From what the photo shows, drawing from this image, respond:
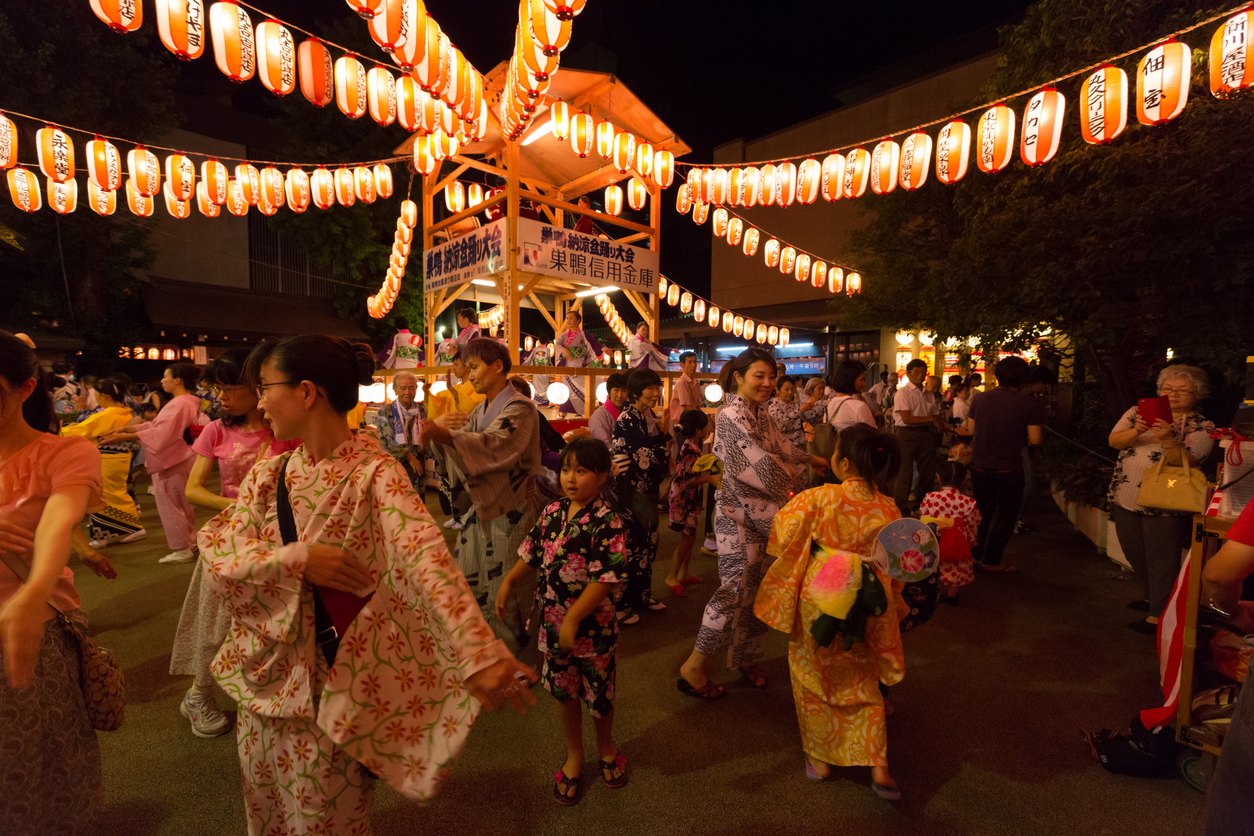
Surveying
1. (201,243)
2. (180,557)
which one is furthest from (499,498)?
(201,243)

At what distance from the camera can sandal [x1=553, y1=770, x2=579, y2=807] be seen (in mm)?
2322

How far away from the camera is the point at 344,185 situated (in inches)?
364

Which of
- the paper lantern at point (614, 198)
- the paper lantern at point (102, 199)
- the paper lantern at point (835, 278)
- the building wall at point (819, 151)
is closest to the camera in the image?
the paper lantern at point (102, 199)

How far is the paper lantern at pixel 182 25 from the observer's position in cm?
487

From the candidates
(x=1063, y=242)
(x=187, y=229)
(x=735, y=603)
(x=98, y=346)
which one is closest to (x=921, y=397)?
(x=1063, y=242)

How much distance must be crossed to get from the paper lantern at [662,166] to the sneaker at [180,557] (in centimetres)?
720

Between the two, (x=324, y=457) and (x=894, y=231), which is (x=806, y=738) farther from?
(x=894, y=231)

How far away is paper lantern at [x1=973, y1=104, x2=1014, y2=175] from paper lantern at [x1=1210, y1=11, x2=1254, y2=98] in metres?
1.75

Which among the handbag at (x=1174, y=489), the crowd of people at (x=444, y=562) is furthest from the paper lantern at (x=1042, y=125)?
the handbag at (x=1174, y=489)

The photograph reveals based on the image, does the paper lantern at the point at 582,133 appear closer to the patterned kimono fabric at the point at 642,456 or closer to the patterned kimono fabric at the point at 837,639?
the patterned kimono fabric at the point at 642,456

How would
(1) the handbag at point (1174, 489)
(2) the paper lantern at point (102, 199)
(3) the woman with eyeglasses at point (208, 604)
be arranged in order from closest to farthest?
(3) the woman with eyeglasses at point (208, 604) → (1) the handbag at point (1174, 489) → (2) the paper lantern at point (102, 199)

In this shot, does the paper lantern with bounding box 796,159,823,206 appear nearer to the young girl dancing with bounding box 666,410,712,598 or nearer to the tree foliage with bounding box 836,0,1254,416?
the tree foliage with bounding box 836,0,1254,416

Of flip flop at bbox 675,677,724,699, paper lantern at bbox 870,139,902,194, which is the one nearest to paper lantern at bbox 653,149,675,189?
paper lantern at bbox 870,139,902,194

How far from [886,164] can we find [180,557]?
953 centimetres
